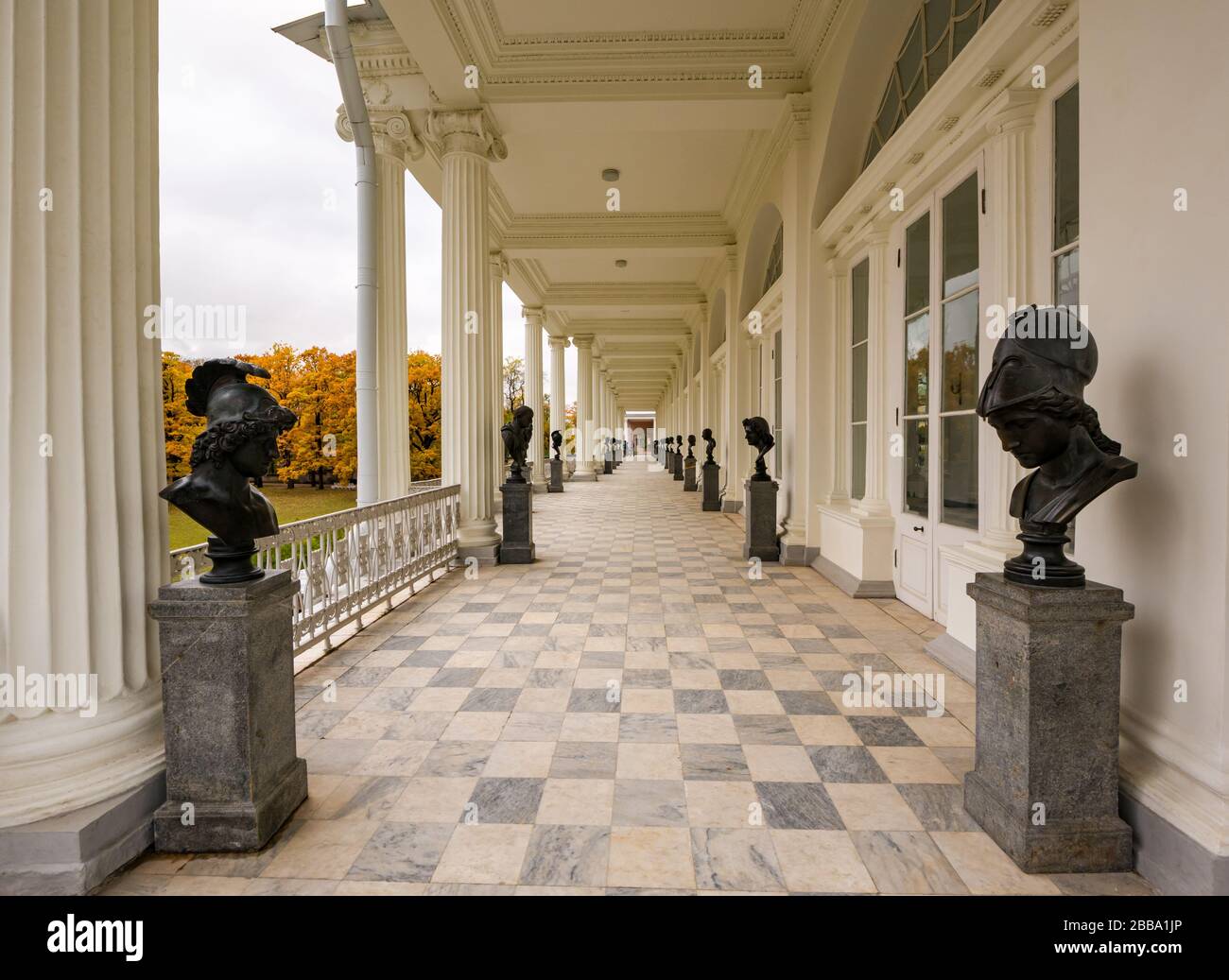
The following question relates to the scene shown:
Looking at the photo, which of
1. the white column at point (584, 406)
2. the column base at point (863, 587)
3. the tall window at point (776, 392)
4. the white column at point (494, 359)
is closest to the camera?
the column base at point (863, 587)

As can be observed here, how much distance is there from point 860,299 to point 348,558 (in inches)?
233

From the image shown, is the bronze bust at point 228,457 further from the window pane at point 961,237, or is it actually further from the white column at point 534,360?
the white column at point 534,360

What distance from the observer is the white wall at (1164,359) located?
2.05m

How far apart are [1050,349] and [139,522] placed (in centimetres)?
344

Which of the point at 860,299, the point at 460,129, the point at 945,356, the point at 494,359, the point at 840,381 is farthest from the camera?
the point at 494,359

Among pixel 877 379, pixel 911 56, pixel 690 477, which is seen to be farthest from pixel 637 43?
pixel 690 477

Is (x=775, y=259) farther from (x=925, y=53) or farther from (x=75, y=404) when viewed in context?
(x=75, y=404)

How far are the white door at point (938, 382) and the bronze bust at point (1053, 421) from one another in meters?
2.46

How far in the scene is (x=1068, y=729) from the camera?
2.27m

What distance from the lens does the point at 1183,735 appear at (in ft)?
7.21

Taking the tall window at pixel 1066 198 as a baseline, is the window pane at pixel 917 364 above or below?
below

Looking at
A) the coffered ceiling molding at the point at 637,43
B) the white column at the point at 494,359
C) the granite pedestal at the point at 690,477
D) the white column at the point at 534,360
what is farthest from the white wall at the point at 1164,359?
the granite pedestal at the point at 690,477

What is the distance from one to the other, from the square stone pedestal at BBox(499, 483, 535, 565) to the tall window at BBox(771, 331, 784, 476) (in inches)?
171
